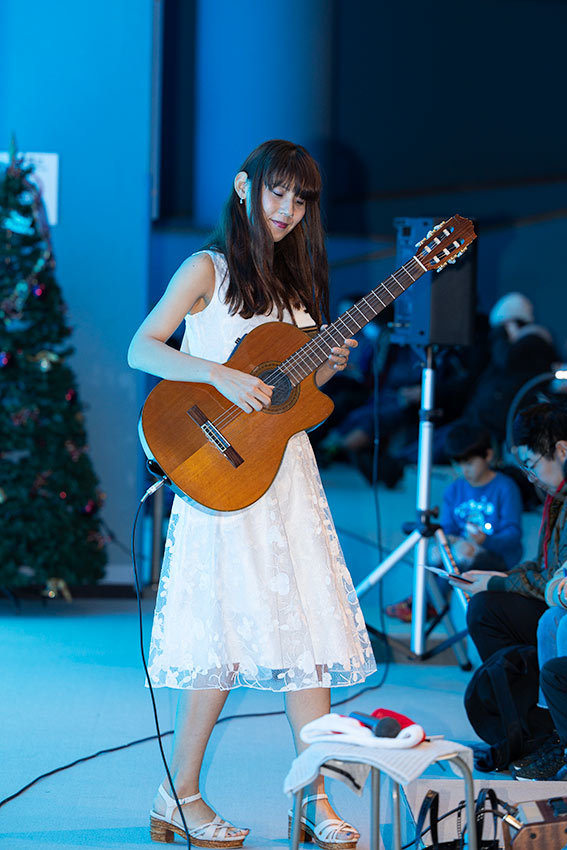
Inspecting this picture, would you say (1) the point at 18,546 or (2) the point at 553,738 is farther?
(1) the point at 18,546

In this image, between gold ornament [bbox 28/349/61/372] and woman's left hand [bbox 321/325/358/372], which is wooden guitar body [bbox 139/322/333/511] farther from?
gold ornament [bbox 28/349/61/372]

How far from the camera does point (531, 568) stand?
313cm

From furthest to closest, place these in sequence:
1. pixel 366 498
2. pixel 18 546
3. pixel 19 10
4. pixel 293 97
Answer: pixel 293 97
pixel 366 498
pixel 19 10
pixel 18 546

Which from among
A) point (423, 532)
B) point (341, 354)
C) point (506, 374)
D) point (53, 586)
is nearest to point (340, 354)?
point (341, 354)

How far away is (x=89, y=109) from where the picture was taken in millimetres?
5316

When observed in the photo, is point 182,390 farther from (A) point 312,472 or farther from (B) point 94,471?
(B) point 94,471

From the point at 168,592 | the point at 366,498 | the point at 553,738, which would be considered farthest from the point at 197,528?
the point at 366,498

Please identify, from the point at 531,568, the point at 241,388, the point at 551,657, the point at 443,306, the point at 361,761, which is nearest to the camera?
the point at 361,761

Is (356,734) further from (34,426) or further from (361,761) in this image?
(34,426)

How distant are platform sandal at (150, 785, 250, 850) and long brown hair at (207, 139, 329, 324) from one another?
117cm

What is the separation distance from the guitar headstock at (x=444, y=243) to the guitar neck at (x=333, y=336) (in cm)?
13

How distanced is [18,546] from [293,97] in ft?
23.5

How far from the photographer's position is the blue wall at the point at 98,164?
5281 mm

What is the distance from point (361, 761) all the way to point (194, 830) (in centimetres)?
87
